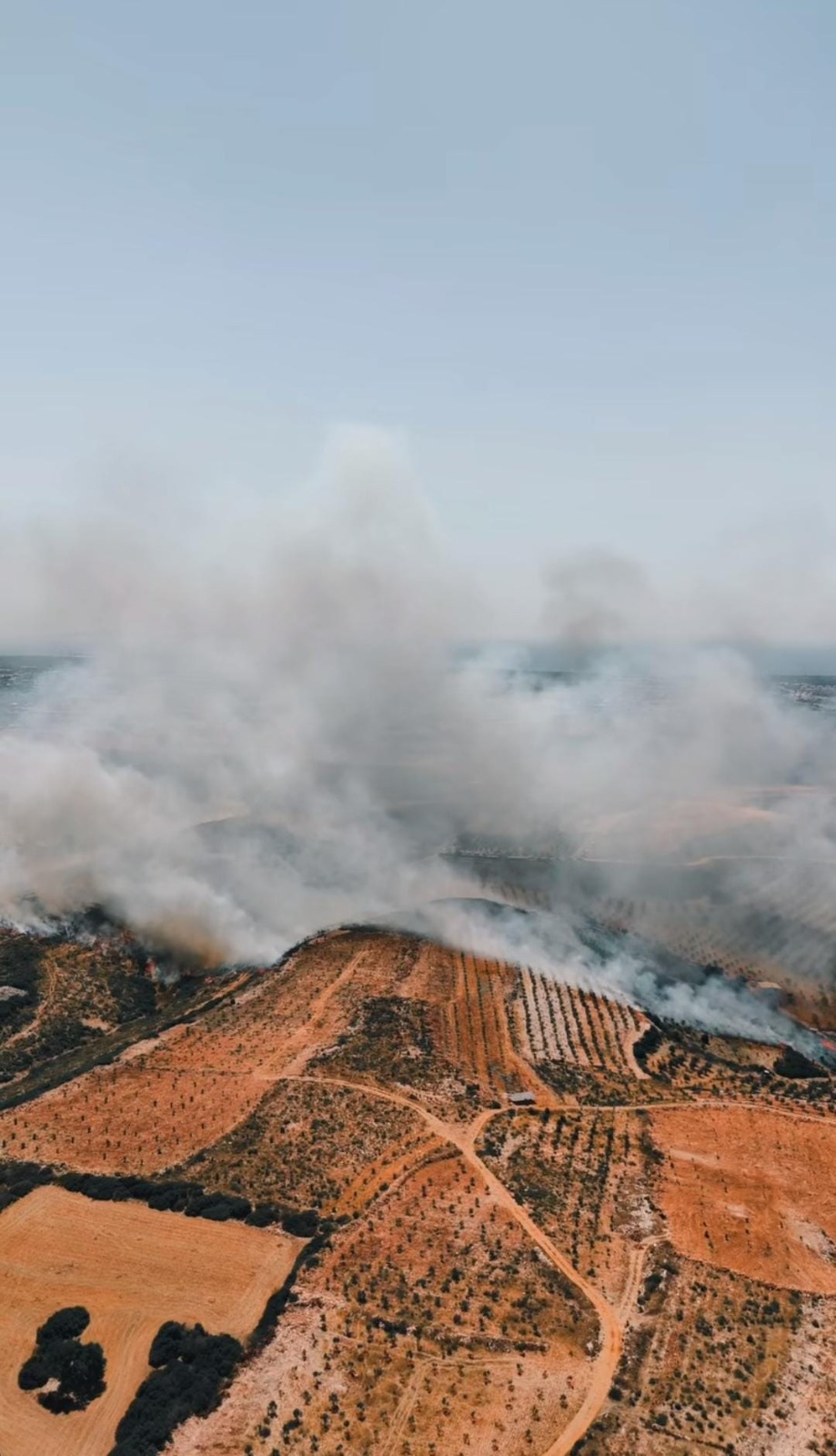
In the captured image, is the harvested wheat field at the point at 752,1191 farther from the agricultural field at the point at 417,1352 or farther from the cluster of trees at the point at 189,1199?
the cluster of trees at the point at 189,1199

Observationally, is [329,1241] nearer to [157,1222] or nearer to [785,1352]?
[157,1222]

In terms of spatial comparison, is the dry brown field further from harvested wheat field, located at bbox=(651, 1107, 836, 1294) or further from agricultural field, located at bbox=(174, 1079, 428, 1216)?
harvested wheat field, located at bbox=(651, 1107, 836, 1294)

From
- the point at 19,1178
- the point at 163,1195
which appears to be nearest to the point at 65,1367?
the point at 163,1195

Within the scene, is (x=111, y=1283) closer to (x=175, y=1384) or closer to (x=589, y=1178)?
(x=175, y=1384)

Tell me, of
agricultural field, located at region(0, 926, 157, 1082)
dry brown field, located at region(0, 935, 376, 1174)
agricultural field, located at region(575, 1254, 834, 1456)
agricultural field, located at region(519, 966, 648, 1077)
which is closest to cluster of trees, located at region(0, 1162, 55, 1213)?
dry brown field, located at region(0, 935, 376, 1174)

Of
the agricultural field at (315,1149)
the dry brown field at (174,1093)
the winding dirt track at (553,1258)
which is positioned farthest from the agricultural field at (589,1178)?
the dry brown field at (174,1093)

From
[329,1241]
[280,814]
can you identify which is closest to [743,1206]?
[329,1241]
